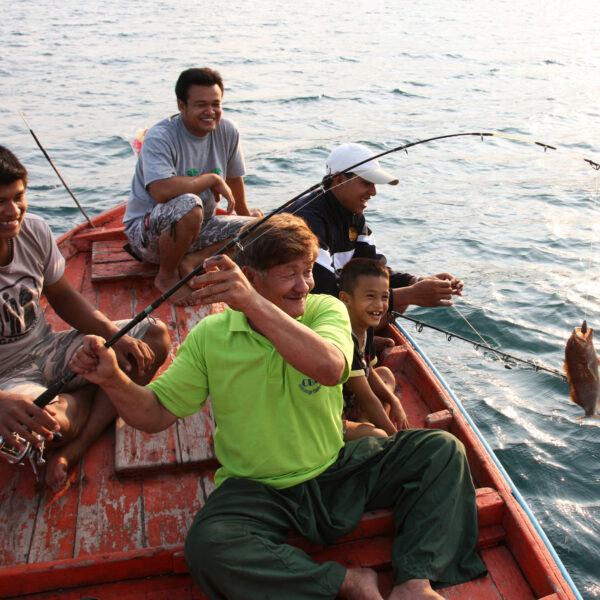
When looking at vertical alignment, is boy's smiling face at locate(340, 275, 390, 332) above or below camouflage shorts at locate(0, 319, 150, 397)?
above

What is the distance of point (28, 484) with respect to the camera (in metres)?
3.17

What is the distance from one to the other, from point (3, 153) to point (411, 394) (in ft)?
9.61

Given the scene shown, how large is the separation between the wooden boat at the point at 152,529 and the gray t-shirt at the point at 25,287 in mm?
631

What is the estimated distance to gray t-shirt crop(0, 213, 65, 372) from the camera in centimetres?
325

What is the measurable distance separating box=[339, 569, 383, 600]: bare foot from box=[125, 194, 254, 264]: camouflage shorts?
294 cm

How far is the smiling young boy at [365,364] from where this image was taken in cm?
350

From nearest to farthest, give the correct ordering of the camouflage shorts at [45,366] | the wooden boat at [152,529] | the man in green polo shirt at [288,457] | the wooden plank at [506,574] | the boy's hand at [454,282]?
the man in green polo shirt at [288,457], the wooden boat at [152,529], the wooden plank at [506,574], the camouflage shorts at [45,366], the boy's hand at [454,282]

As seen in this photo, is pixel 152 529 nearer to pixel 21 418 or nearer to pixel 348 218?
pixel 21 418

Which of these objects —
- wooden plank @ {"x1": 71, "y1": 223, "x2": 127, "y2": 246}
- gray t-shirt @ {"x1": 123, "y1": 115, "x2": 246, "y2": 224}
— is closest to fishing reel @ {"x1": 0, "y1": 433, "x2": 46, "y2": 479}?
gray t-shirt @ {"x1": 123, "y1": 115, "x2": 246, "y2": 224}

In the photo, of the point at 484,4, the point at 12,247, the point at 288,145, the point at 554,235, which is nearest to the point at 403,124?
the point at 288,145

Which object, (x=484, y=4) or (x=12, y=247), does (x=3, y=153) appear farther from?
(x=484, y=4)

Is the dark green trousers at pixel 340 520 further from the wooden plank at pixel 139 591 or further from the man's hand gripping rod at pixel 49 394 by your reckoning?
the man's hand gripping rod at pixel 49 394

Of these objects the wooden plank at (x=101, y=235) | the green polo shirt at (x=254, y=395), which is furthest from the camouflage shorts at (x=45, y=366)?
the wooden plank at (x=101, y=235)

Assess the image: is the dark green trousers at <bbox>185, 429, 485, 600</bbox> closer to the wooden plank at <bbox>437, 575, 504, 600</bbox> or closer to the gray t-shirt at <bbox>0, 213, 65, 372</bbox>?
the wooden plank at <bbox>437, 575, 504, 600</bbox>
